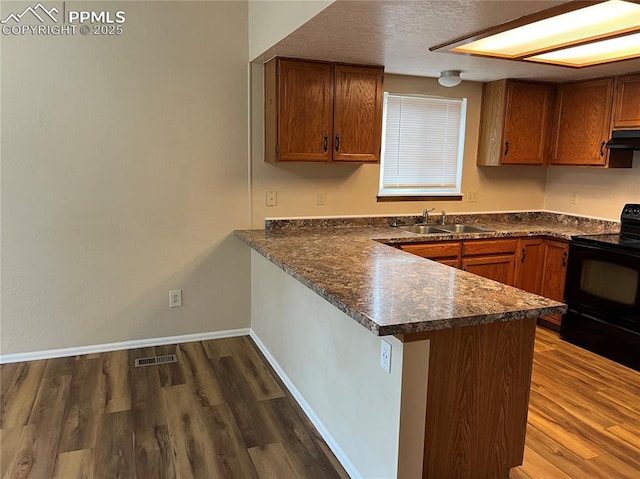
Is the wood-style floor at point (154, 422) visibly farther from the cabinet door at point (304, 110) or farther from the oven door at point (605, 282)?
the oven door at point (605, 282)

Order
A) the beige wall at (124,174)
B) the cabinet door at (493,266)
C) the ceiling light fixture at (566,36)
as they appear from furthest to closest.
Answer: the cabinet door at (493,266) → the beige wall at (124,174) → the ceiling light fixture at (566,36)

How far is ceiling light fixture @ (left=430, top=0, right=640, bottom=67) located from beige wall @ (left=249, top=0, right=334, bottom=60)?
0.90 meters

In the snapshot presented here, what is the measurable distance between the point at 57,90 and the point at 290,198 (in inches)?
69.6

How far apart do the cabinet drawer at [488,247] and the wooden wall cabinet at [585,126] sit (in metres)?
0.98

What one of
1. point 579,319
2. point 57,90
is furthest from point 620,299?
point 57,90

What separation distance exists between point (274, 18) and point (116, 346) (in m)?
2.54

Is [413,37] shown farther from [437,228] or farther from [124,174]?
[124,174]

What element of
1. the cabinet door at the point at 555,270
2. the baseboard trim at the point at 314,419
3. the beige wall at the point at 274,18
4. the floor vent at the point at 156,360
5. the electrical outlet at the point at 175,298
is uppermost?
the beige wall at the point at 274,18

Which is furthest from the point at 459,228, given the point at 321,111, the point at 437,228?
the point at 321,111

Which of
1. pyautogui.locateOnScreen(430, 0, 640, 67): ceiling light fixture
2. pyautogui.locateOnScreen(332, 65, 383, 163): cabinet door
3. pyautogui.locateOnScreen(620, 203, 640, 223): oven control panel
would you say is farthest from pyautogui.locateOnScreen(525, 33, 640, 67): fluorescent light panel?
pyautogui.locateOnScreen(620, 203, 640, 223): oven control panel

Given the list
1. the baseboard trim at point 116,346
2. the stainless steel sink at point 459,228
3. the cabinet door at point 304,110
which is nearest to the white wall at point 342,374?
the baseboard trim at point 116,346

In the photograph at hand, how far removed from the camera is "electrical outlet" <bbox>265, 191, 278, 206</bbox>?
3.84 metres

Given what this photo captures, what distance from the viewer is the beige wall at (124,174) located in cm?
321

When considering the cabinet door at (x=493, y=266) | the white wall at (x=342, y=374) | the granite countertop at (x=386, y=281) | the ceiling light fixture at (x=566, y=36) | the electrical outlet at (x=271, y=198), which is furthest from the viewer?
the cabinet door at (x=493, y=266)
